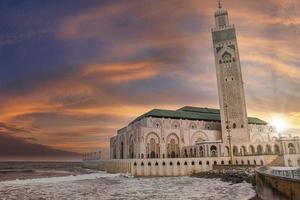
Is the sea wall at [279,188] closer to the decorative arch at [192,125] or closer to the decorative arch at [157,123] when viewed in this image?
the decorative arch at [157,123]

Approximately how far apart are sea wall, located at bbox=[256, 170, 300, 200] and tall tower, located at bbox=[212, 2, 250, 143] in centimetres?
4505

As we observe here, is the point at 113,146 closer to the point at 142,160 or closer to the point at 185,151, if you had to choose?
the point at 185,151

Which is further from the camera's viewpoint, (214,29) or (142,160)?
(214,29)

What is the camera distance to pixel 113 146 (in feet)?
283

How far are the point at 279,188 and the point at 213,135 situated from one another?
61517mm

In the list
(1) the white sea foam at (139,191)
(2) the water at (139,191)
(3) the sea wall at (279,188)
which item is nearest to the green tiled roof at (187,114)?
(2) the water at (139,191)

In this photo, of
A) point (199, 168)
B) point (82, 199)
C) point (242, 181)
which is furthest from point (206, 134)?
point (82, 199)

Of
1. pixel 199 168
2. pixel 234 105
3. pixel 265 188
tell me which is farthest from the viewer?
pixel 234 105

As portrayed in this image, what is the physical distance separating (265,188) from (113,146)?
234 feet

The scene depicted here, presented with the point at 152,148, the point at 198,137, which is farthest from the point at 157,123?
the point at 198,137

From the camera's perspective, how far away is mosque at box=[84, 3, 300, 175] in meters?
53.3

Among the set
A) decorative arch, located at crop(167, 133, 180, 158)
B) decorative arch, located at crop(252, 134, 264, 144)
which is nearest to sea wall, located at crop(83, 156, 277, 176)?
decorative arch, located at crop(167, 133, 180, 158)

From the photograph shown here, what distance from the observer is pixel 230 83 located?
66.9 meters

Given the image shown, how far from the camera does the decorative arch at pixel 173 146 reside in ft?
224
